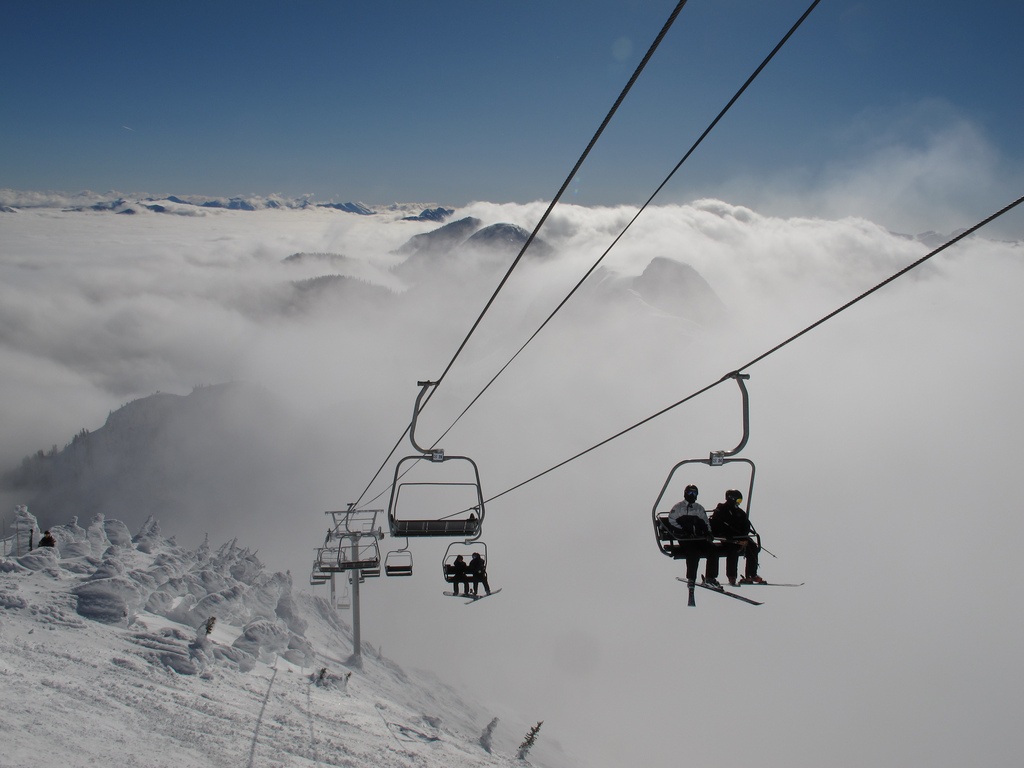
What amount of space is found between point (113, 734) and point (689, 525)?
28129 millimetres

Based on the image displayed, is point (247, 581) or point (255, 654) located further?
point (247, 581)

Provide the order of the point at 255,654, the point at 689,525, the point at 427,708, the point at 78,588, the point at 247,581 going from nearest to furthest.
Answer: the point at 689,525, the point at 78,588, the point at 255,654, the point at 247,581, the point at 427,708

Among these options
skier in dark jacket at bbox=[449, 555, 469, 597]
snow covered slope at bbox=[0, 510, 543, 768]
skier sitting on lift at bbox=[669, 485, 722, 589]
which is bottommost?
snow covered slope at bbox=[0, 510, 543, 768]

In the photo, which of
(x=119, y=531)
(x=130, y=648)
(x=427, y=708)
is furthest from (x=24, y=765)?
(x=427, y=708)

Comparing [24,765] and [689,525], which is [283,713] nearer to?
[24,765]

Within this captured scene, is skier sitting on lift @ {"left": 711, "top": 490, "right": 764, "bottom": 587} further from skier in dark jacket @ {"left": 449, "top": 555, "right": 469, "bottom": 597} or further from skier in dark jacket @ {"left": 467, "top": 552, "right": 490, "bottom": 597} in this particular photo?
skier in dark jacket @ {"left": 449, "top": 555, "right": 469, "bottom": 597}

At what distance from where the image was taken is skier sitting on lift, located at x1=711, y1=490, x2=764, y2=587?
11.0m

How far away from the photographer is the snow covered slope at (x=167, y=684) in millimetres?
25328

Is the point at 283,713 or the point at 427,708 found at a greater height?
the point at 283,713

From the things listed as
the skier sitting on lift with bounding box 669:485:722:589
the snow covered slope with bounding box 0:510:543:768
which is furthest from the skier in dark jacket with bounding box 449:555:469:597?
the snow covered slope with bounding box 0:510:543:768

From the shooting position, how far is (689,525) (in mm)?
11242

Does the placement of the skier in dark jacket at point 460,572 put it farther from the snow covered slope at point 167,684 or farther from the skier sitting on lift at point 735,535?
the snow covered slope at point 167,684

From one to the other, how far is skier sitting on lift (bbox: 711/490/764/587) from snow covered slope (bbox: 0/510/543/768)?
1002 inches

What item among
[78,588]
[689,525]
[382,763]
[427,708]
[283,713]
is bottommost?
[427,708]
